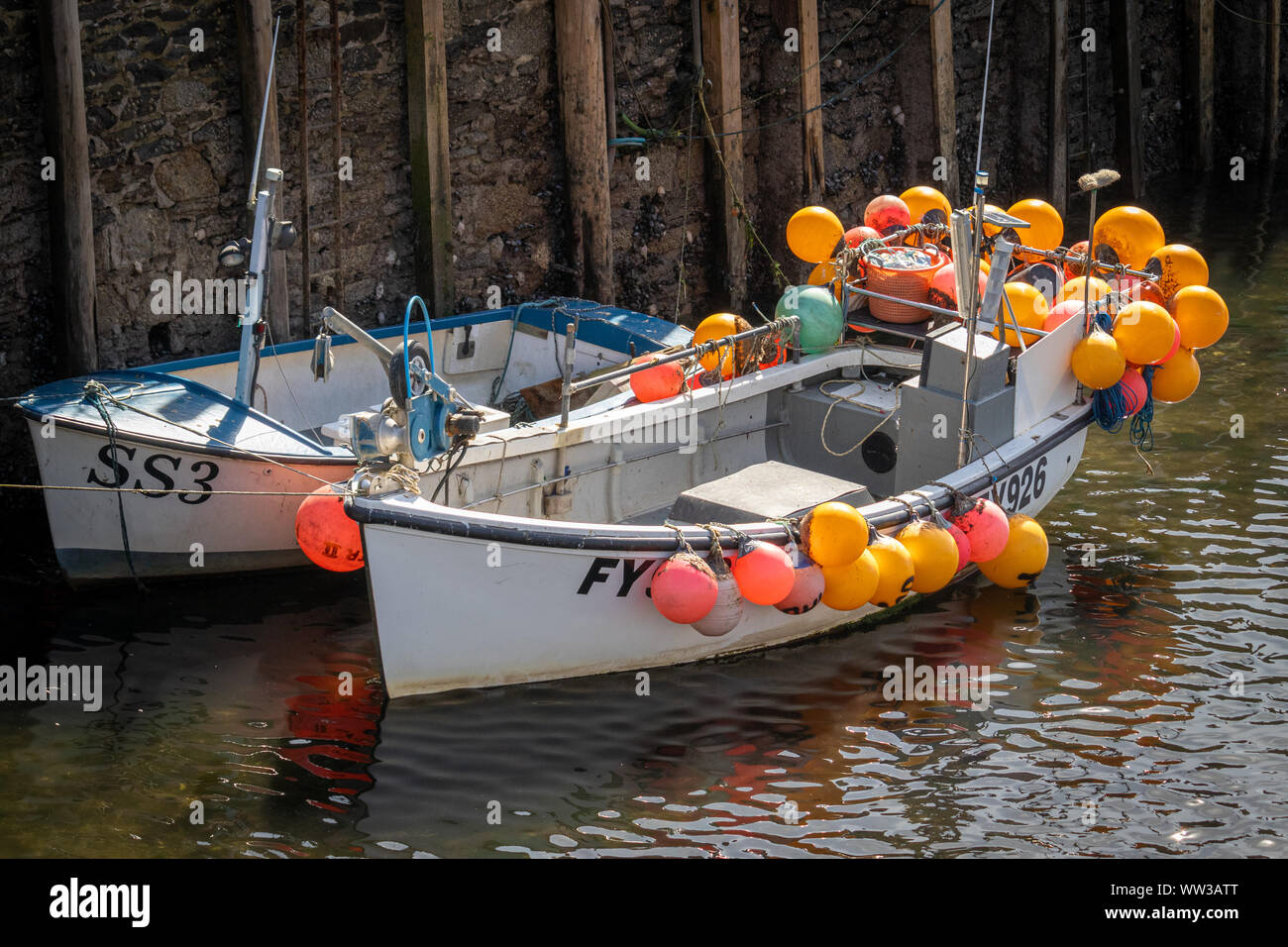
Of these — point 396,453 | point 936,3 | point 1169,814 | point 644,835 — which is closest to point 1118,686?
point 1169,814

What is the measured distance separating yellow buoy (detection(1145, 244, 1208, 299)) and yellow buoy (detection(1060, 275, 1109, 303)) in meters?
0.38

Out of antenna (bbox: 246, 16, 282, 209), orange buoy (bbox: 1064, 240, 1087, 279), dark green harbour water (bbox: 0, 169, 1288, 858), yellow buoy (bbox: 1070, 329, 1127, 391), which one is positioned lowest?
dark green harbour water (bbox: 0, 169, 1288, 858)

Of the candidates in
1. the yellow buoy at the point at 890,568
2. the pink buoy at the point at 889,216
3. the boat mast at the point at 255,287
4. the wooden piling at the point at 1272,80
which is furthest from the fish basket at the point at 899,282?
the wooden piling at the point at 1272,80

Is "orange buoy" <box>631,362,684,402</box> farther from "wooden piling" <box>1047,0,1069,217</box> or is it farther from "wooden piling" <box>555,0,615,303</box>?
"wooden piling" <box>1047,0,1069,217</box>

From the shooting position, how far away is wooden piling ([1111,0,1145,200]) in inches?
561

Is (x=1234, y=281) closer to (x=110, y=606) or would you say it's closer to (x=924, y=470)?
(x=924, y=470)

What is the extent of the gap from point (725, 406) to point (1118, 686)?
250cm

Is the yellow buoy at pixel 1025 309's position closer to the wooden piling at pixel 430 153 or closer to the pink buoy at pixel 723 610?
the pink buoy at pixel 723 610

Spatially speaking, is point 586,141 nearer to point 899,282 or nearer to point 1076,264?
point 899,282

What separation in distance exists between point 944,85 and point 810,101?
138 cm

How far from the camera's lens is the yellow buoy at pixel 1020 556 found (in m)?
7.54

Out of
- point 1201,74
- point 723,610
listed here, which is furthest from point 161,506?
point 1201,74

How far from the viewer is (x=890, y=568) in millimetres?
6957

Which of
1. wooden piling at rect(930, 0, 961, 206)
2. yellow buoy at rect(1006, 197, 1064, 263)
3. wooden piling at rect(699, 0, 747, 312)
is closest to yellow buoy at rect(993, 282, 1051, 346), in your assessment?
yellow buoy at rect(1006, 197, 1064, 263)
